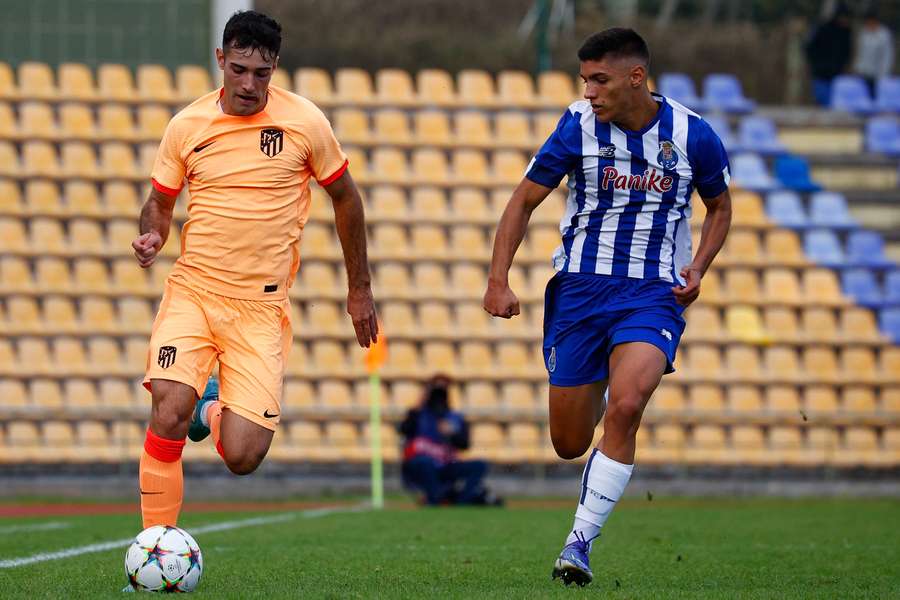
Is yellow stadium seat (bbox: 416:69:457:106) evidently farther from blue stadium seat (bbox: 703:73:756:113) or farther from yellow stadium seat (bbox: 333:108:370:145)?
blue stadium seat (bbox: 703:73:756:113)

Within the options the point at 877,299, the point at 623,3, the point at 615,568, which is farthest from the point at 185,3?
the point at 615,568

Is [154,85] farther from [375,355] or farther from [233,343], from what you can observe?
[233,343]

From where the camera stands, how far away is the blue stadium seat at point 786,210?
19.0 meters

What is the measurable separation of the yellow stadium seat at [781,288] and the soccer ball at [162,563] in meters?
13.6

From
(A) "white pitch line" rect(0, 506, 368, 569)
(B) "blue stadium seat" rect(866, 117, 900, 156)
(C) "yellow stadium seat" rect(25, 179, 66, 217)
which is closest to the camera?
(A) "white pitch line" rect(0, 506, 368, 569)

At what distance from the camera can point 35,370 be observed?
56.3 feet

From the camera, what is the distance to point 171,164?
241 inches

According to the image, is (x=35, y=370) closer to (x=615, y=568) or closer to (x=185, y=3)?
(x=185, y=3)

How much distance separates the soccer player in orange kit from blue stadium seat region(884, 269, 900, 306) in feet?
44.3

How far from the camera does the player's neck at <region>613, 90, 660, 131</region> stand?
20.7ft

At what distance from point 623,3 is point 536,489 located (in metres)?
14.4

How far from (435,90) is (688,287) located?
1342 cm

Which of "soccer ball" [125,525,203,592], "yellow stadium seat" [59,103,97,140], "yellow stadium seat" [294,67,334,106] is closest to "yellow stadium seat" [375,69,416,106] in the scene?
"yellow stadium seat" [294,67,334,106]

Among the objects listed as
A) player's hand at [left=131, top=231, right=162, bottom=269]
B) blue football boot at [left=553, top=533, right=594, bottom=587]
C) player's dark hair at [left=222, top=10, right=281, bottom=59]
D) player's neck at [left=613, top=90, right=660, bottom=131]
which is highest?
player's dark hair at [left=222, top=10, right=281, bottom=59]
